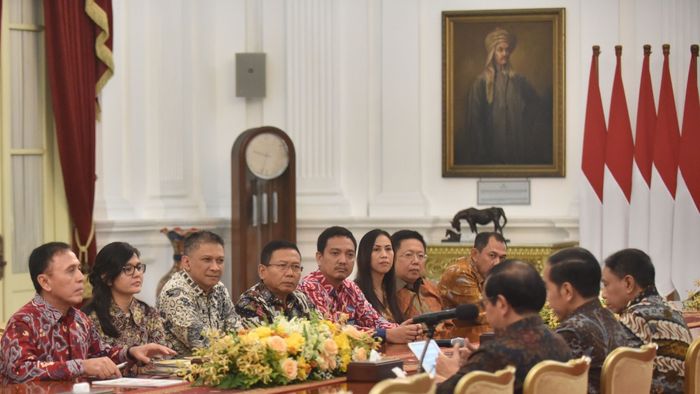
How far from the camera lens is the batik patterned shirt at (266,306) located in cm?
617

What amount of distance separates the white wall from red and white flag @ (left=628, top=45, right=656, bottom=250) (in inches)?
9.9

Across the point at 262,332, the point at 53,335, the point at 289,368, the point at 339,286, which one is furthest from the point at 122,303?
the point at 289,368

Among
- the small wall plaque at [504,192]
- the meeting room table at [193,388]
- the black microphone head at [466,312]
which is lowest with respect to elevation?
the meeting room table at [193,388]

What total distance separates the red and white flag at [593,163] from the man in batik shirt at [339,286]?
4.33 m

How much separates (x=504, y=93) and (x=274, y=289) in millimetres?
5650

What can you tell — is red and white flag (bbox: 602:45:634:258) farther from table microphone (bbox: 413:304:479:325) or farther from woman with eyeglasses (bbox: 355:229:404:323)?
table microphone (bbox: 413:304:479:325)

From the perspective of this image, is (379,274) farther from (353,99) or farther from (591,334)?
(353,99)

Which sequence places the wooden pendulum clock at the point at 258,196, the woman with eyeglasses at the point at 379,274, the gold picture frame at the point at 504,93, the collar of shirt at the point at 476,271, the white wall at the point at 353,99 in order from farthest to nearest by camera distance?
the gold picture frame at the point at 504,93 → the white wall at the point at 353,99 → the wooden pendulum clock at the point at 258,196 → the collar of shirt at the point at 476,271 → the woman with eyeglasses at the point at 379,274

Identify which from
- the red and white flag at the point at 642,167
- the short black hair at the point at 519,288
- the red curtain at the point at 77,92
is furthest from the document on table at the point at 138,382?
the red and white flag at the point at 642,167

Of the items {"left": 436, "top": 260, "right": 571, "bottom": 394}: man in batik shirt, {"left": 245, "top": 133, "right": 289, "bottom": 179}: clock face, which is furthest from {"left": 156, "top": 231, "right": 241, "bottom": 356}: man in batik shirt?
{"left": 245, "top": 133, "right": 289, "bottom": 179}: clock face

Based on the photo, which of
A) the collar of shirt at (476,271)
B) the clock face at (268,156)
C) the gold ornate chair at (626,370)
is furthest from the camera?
the clock face at (268,156)

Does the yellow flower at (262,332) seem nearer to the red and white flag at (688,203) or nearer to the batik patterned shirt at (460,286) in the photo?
the batik patterned shirt at (460,286)

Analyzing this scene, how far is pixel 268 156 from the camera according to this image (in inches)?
441

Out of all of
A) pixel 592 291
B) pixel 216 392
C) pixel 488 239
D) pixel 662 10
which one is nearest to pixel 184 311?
pixel 216 392
